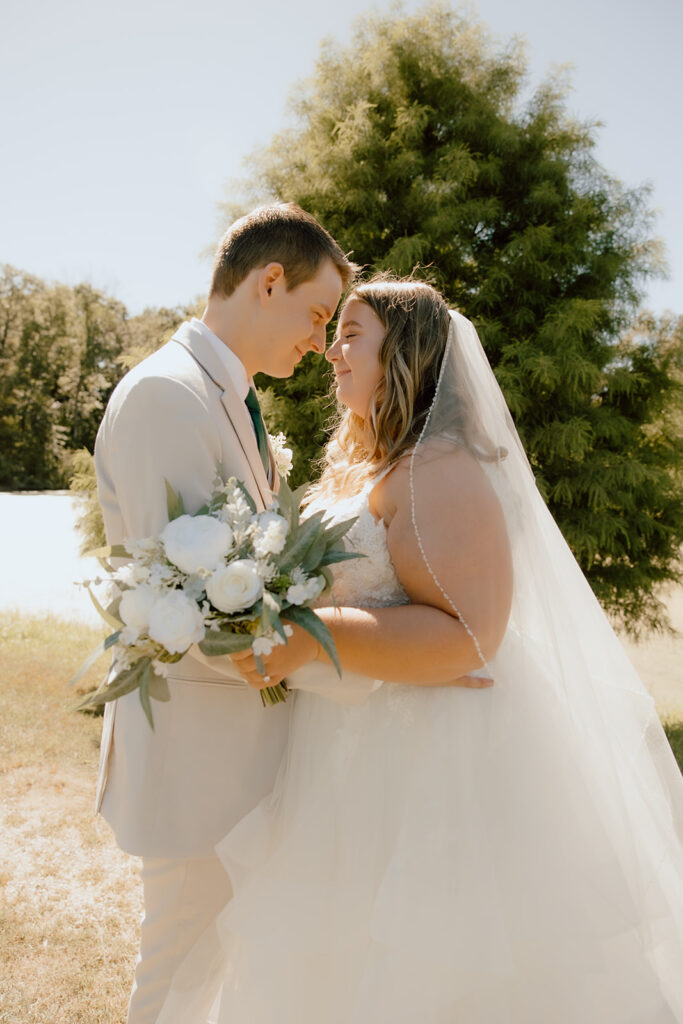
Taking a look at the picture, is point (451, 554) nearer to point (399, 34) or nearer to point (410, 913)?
point (410, 913)

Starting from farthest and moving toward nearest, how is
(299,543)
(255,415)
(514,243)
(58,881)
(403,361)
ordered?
1. (514,243)
2. (58,881)
3. (255,415)
4. (403,361)
5. (299,543)

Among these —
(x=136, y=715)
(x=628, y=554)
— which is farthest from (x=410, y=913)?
(x=628, y=554)

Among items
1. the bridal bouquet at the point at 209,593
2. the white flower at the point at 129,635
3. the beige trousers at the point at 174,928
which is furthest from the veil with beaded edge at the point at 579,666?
the beige trousers at the point at 174,928

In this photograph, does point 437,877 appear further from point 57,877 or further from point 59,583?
point 59,583

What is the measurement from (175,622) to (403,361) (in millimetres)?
1262

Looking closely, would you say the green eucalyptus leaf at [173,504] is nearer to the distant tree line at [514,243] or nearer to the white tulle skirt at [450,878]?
the white tulle skirt at [450,878]

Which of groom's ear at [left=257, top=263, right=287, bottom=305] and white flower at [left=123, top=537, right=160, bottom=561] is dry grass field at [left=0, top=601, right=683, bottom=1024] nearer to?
white flower at [left=123, top=537, right=160, bottom=561]

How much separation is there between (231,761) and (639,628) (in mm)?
7185

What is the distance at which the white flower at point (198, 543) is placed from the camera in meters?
1.62

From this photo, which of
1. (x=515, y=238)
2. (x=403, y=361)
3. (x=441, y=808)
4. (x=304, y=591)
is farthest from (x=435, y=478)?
(x=515, y=238)

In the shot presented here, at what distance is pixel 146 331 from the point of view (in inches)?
1427

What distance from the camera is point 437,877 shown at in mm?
2033

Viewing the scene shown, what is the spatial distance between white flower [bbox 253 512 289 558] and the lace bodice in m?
0.52

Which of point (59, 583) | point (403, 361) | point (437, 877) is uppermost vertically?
point (403, 361)
